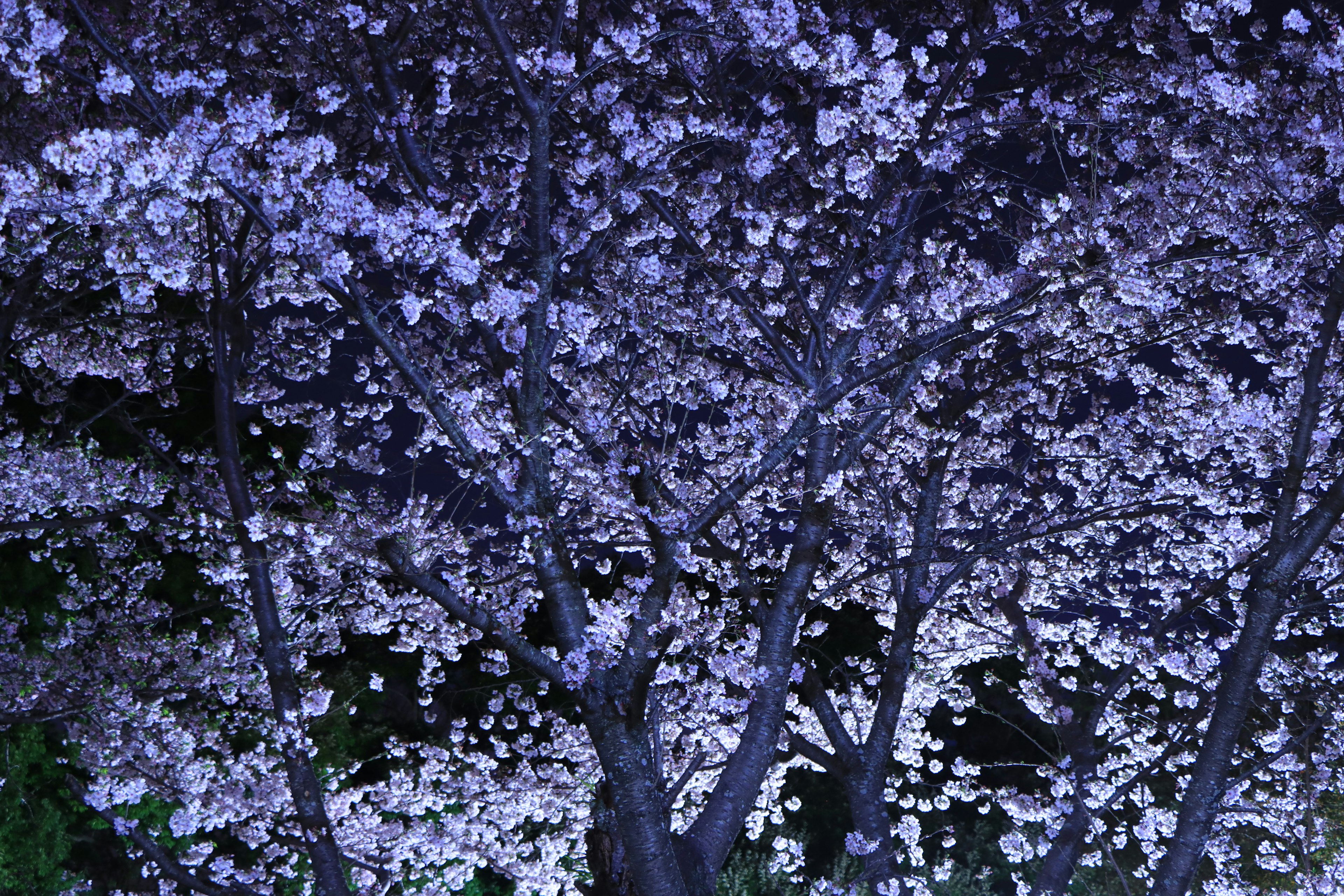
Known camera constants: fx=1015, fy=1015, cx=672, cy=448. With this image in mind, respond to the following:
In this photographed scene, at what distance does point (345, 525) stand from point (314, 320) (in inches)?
173

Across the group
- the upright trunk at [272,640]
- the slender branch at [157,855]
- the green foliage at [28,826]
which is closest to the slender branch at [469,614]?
the upright trunk at [272,640]

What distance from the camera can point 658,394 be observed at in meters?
9.86

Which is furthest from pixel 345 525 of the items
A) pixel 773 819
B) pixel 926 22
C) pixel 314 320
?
pixel 773 819

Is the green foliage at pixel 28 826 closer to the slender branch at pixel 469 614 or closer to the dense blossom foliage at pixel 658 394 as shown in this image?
the dense blossom foliage at pixel 658 394

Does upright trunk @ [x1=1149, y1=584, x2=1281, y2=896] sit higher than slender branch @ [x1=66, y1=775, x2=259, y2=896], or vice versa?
slender branch @ [x1=66, y1=775, x2=259, y2=896]

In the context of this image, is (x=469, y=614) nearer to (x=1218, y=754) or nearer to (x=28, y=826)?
(x=1218, y=754)

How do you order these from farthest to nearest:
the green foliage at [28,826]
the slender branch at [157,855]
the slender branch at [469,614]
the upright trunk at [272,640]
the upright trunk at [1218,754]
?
the green foliage at [28,826] < the slender branch at [157,855] < the upright trunk at [272,640] < the upright trunk at [1218,754] < the slender branch at [469,614]

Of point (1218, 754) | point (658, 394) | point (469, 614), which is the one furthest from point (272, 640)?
point (1218, 754)

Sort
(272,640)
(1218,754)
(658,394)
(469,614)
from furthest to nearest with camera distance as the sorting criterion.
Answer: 1. (658,394)
2. (272,640)
3. (1218,754)
4. (469,614)

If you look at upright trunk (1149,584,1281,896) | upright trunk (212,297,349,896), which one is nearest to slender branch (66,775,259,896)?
upright trunk (212,297,349,896)

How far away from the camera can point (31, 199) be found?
14.7 ft

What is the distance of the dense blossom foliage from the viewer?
6066mm

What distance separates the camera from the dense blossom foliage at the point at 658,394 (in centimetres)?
607

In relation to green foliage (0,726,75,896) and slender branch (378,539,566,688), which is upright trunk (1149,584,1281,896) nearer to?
slender branch (378,539,566,688)
